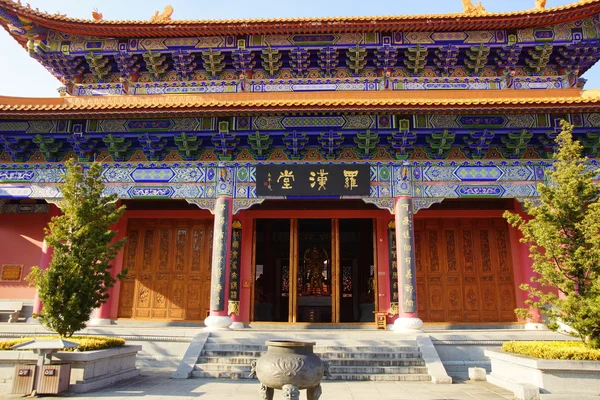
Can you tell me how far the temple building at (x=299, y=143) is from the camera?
32.5 ft

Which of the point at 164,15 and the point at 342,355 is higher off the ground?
the point at 164,15

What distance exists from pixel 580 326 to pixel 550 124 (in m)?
5.17

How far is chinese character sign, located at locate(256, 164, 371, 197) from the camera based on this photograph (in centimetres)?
1011

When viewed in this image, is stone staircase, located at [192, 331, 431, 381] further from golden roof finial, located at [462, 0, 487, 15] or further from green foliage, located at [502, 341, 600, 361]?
golden roof finial, located at [462, 0, 487, 15]

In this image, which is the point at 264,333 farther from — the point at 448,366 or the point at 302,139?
the point at 302,139

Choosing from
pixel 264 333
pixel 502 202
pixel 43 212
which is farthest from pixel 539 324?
pixel 43 212

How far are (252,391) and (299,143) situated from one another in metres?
5.59

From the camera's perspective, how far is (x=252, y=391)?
21.7ft

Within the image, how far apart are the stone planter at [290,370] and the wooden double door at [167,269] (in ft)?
21.8

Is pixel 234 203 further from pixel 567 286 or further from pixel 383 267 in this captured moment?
pixel 567 286

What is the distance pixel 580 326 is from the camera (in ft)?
20.7

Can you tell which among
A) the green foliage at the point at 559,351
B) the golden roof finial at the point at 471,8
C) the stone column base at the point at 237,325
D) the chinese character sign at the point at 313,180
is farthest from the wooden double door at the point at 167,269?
the golden roof finial at the point at 471,8

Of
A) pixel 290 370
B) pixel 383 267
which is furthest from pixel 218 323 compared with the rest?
pixel 290 370

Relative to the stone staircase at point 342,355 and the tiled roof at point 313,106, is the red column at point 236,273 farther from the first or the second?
the tiled roof at point 313,106
